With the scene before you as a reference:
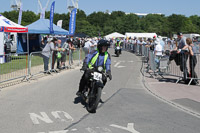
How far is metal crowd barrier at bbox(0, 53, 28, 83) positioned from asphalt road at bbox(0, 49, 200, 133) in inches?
24.9

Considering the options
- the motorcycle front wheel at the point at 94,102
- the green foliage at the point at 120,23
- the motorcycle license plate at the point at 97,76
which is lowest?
the motorcycle front wheel at the point at 94,102

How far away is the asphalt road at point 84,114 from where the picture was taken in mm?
5418

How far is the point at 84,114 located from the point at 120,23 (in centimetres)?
10292

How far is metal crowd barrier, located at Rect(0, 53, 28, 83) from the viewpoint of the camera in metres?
9.98

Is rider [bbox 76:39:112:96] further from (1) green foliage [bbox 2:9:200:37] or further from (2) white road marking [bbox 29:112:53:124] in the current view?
(1) green foliage [bbox 2:9:200:37]

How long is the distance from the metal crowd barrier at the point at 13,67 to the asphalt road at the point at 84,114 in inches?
24.9

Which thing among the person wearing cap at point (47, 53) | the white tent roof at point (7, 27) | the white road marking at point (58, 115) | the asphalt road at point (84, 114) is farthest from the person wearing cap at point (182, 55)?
the white tent roof at point (7, 27)

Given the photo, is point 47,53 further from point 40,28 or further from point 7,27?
point 40,28

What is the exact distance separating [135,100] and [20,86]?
4.42 metres

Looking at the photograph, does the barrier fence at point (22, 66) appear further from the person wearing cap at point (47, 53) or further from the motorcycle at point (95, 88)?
the motorcycle at point (95, 88)

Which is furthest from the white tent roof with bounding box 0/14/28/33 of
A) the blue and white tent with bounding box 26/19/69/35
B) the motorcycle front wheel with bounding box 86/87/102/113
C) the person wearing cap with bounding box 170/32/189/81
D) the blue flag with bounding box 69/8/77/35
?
the blue flag with bounding box 69/8/77/35

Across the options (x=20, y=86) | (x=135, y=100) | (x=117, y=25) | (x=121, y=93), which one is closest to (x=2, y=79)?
(x=20, y=86)

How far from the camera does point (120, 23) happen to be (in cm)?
10756

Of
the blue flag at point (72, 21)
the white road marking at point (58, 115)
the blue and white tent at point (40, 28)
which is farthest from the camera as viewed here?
the blue flag at point (72, 21)
